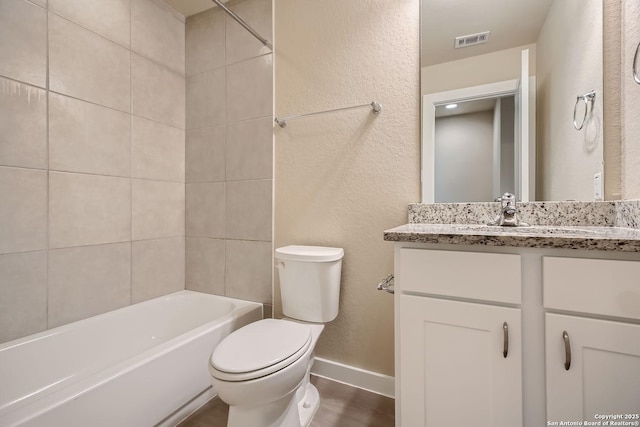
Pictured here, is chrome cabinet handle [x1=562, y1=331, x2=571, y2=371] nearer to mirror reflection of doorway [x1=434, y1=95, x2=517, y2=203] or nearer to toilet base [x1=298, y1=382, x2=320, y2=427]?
mirror reflection of doorway [x1=434, y1=95, x2=517, y2=203]

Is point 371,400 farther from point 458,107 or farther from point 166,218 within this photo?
point 166,218

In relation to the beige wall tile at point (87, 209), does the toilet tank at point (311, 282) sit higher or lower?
lower

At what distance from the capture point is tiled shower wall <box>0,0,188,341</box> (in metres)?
1.27

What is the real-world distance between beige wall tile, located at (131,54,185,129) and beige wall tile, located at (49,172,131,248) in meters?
0.51

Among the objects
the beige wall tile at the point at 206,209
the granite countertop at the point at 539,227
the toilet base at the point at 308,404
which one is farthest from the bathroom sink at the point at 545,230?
the beige wall tile at the point at 206,209

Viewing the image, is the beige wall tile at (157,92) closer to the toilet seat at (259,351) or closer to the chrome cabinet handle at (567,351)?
the toilet seat at (259,351)

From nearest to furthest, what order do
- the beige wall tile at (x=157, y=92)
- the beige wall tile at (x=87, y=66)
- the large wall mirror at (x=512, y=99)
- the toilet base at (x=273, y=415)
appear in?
the toilet base at (x=273, y=415)
the large wall mirror at (x=512, y=99)
the beige wall tile at (x=87, y=66)
the beige wall tile at (x=157, y=92)

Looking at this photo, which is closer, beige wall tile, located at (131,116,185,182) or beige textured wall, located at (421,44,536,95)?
beige textured wall, located at (421,44,536,95)

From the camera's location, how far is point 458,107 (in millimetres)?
1378

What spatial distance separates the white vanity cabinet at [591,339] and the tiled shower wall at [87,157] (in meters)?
2.05

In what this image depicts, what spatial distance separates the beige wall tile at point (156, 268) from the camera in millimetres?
1770

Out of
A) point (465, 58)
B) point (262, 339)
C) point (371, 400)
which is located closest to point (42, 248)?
point (262, 339)

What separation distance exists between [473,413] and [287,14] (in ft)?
7.15

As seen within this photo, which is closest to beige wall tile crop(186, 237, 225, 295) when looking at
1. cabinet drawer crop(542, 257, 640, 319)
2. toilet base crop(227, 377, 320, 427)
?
toilet base crop(227, 377, 320, 427)
